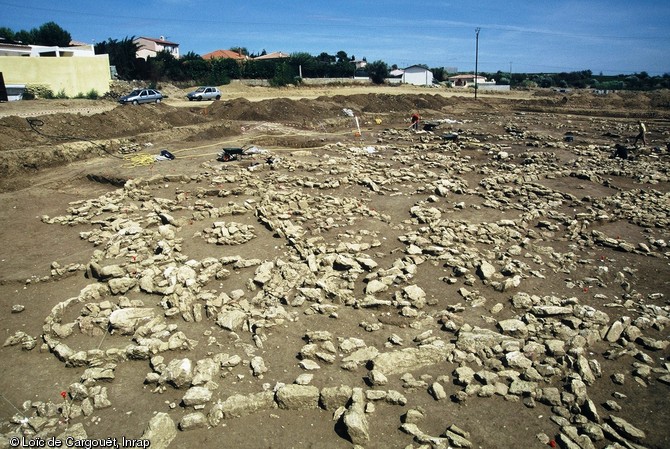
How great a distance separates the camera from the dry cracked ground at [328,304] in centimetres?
439

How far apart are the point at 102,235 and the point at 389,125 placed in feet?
66.5

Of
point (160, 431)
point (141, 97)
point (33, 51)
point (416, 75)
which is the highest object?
point (416, 75)

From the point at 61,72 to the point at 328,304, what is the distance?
32.7 metres

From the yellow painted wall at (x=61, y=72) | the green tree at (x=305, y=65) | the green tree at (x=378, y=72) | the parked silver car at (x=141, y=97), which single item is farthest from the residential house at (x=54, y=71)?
the green tree at (x=378, y=72)

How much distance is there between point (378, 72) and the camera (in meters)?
59.7

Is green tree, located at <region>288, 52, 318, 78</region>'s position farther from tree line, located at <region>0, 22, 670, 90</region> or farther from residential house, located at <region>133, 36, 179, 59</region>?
residential house, located at <region>133, 36, 179, 59</region>

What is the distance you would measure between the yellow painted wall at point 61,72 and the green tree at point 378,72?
37164mm

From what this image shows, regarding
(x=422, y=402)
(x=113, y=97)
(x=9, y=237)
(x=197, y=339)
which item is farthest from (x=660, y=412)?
(x=113, y=97)

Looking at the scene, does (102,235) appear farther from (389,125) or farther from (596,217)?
(389,125)

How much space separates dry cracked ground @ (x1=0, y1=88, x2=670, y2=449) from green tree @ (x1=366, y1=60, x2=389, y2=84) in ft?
161

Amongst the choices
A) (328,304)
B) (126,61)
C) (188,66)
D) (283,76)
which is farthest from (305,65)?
(328,304)

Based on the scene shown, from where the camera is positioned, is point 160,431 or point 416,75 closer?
point 160,431

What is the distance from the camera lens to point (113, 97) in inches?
1218

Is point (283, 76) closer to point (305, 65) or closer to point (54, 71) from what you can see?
point (305, 65)
